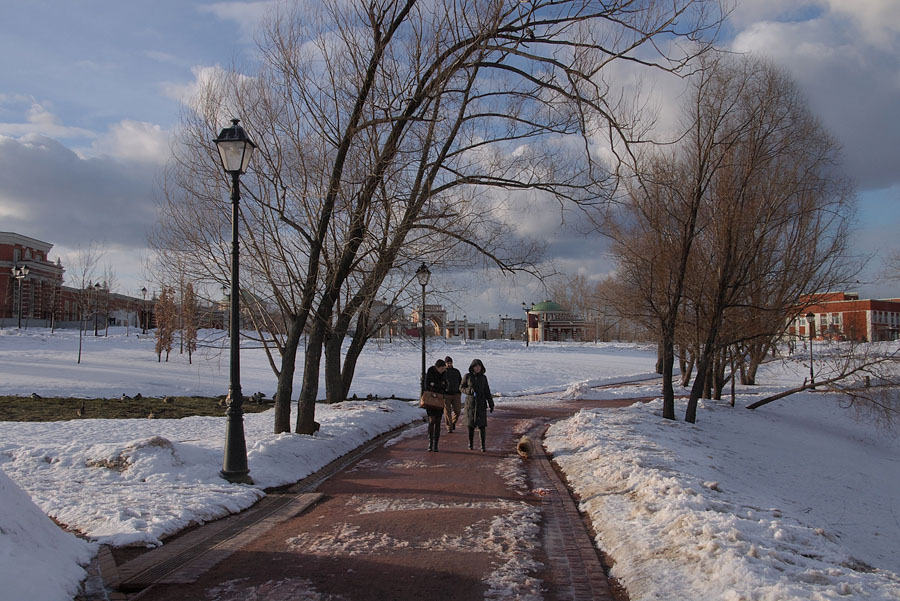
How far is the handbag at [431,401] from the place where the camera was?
38.0 ft

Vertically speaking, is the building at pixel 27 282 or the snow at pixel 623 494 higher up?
the building at pixel 27 282

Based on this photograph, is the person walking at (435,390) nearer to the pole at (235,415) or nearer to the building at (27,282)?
the pole at (235,415)

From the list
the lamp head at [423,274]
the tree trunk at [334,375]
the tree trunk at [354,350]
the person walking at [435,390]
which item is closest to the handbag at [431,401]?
the person walking at [435,390]

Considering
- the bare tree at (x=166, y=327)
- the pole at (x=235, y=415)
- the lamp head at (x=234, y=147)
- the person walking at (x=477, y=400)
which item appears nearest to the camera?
the pole at (x=235, y=415)

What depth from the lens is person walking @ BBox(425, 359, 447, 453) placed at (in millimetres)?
11672

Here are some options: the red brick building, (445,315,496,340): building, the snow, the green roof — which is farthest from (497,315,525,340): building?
the snow

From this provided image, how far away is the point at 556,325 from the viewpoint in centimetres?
9875

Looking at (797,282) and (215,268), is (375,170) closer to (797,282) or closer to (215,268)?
(215,268)

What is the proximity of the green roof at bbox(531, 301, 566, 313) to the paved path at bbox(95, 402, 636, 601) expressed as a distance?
300 feet

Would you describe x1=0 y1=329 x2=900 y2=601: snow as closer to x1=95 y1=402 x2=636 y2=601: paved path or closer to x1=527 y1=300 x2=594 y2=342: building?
x1=95 y1=402 x2=636 y2=601: paved path

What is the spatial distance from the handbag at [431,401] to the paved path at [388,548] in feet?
7.21

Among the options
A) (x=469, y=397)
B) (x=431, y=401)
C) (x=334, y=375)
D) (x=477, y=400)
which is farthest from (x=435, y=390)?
(x=334, y=375)

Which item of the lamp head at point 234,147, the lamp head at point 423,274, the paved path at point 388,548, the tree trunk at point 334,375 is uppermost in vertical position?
the lamp head at point 234,147

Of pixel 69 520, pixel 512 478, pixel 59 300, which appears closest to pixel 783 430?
pixel 512 478
